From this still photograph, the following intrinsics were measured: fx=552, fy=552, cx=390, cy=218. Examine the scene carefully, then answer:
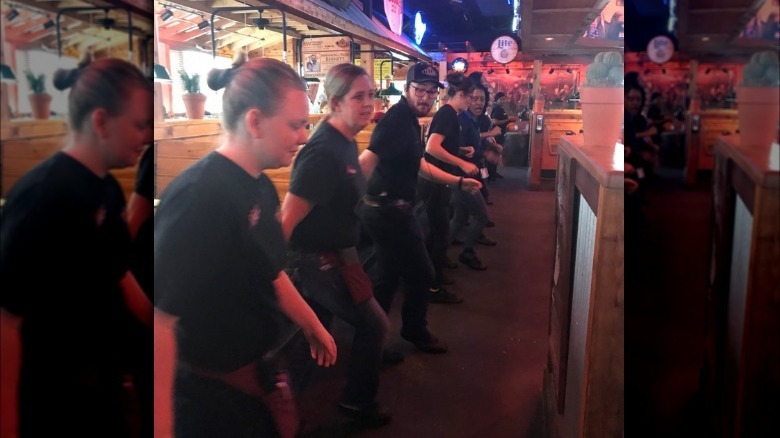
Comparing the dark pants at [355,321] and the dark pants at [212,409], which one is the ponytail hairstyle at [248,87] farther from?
the dark pants at [212,409]

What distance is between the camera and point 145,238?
3.86ft

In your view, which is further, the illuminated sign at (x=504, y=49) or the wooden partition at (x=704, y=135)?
the illuminated sign at (x=504, y=49)

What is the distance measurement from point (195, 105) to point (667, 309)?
1.19 meters

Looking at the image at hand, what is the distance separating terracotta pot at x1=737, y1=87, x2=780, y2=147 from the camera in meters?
0.57

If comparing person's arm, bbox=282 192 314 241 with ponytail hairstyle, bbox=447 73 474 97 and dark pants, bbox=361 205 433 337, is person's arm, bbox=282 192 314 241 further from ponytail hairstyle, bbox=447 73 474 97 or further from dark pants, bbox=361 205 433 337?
ponytail hairstyle, bbox=447 73 474 97

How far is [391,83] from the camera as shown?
183cm

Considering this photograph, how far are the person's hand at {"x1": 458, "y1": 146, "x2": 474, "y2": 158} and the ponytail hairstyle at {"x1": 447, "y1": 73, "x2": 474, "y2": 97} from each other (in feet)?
0.72

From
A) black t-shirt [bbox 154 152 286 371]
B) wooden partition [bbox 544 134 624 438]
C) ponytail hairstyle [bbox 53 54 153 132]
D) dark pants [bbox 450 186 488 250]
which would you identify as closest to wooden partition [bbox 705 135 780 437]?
wooden partition [bbox 544 134 624 438]

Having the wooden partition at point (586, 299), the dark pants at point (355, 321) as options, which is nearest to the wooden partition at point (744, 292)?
the wooden partition at point (586, 299)

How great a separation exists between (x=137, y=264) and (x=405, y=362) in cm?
111

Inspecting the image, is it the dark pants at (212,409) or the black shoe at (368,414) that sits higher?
the dark pants at (212,409)

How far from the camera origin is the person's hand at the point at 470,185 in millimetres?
2180

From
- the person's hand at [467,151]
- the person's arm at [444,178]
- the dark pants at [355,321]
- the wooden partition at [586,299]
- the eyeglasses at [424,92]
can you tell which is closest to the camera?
the wooden partition at [586,299]

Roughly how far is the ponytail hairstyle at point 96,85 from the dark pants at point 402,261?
2.84 feet
